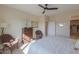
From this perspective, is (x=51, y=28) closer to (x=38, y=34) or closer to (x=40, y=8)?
(x=38, y=34)

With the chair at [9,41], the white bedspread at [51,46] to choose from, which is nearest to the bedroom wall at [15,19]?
the chair at [9,41]

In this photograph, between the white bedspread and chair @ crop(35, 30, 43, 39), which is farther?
chair @ crop(35, 30, 43, 39)

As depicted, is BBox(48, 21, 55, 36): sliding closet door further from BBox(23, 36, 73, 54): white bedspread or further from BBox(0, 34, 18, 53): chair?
BBox(0, 34, 18, 53): chair

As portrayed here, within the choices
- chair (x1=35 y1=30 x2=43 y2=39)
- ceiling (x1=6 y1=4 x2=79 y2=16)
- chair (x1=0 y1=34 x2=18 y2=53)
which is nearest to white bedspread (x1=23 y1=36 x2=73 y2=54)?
chair (x1=35 y1=30 x2=43 y2=39)

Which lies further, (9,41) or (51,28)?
(51,28)

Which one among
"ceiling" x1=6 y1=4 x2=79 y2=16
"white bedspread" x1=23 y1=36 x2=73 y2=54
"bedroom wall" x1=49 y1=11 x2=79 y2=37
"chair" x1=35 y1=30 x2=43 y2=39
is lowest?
"white bedspread" x1=23 y1=36 x2=73 y2=54

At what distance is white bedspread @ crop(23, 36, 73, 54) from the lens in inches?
59.0

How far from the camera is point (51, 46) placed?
1563 millimetres

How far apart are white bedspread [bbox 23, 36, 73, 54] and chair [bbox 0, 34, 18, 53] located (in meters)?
0.16

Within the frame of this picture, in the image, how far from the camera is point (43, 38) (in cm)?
162

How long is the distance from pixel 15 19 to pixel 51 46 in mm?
615

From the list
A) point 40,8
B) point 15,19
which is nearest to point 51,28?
point 40,8
